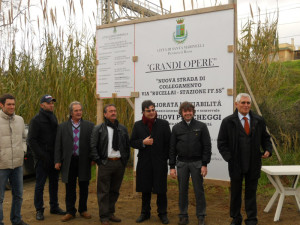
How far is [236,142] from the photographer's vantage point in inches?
164

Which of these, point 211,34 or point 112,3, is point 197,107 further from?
point 112,3

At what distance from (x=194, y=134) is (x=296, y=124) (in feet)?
13.6

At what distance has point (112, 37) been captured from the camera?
21.0 ft

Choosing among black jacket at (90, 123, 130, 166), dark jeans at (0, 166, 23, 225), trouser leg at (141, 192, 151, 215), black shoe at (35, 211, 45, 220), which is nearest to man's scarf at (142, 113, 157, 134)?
black jacket at (90, 123, 130, 166)

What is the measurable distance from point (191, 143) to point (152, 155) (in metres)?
0.60

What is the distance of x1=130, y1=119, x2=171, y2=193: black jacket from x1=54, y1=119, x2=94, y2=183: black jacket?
658 millimetres

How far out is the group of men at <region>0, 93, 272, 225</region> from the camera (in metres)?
4.18

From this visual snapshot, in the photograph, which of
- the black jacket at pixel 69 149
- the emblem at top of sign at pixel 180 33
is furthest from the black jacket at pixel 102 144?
the emblem at top of sign at pixel 180 33

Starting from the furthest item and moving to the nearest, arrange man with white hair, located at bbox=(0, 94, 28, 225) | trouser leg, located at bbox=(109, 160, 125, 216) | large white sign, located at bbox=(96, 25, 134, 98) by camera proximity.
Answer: large white sign, located at bbox=(96, 25, 134, 98)
trouser leg, located at bbox=(109, 160, 125, 216)
man with white hair, located at bbox=(0, 94, 28, 225)

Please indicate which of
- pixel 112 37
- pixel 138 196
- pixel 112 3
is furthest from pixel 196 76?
pixel 112 3

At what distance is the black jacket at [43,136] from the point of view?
4762mm

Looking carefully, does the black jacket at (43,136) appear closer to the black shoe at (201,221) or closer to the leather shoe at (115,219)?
the leather shoe at (115,219)

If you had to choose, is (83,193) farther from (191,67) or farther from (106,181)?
(191,67)

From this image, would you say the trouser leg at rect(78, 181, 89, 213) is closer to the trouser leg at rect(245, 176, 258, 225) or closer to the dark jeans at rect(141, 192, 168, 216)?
the dark jeans at rect(141, 192, 168, 216)
